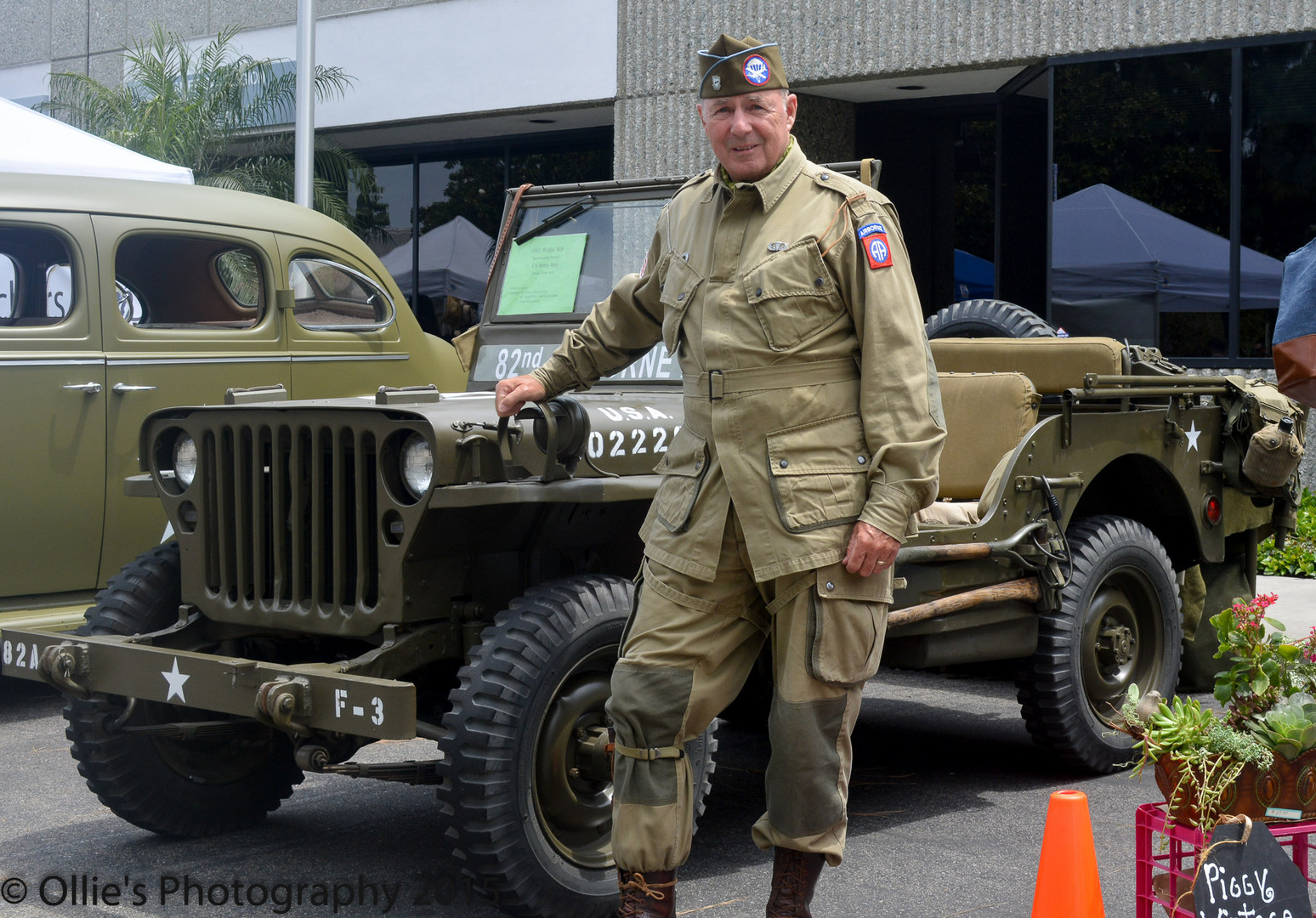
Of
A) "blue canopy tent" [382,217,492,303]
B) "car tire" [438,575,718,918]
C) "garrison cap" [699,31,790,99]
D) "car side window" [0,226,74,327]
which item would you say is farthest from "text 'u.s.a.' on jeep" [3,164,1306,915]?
"blue canopy tent" [382,217,492,303]

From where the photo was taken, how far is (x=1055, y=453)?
5133 mm

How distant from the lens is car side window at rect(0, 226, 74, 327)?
628cm

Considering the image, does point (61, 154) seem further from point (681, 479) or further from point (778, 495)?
point (778, 495)

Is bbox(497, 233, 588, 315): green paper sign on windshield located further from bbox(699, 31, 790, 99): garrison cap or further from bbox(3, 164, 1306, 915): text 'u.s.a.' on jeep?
bbox(699, 31, 790, 99): garrison cap

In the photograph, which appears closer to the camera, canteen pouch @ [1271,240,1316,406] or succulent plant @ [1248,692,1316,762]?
canteen pouch @ [1271,240,1316,406]

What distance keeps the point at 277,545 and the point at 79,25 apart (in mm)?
15743

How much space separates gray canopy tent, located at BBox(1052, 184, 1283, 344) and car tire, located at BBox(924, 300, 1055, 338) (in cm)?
526

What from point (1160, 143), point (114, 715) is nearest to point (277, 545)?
point (114, 715)

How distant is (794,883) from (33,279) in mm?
4504

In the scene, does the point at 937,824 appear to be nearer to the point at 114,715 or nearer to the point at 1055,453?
the point at 1055,453

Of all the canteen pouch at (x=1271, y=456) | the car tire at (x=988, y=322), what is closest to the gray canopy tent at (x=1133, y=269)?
the car tire at (x=988, y=322)

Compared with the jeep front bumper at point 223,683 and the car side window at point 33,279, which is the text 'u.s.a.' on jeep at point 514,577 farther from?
the car side window at point 33,279

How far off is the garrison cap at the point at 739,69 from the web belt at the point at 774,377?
61 cm

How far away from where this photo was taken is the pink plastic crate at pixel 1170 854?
9.68ft
